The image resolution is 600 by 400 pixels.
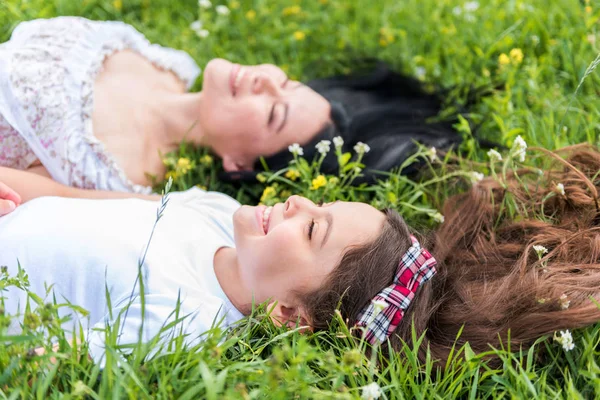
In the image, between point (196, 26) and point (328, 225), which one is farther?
point (196, 26)

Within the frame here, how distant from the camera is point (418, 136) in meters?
3.35

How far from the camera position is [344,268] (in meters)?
2.29

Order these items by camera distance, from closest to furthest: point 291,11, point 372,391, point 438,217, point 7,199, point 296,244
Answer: point 372,391 < point 296,244 < point 7,199 < point 438,217 < point 291,11

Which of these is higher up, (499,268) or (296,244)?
(296,244)

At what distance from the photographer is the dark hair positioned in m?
3.26

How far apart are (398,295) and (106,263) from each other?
1124mm

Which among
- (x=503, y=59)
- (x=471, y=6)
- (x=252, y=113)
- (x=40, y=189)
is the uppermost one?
(x=471, y=6)

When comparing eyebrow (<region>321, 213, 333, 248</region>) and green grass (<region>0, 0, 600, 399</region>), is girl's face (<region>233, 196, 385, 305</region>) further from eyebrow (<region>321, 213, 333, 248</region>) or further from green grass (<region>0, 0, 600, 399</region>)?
green grass (<region>0, 0, 600, 399</region>)

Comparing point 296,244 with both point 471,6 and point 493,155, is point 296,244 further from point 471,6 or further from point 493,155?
point 471,6

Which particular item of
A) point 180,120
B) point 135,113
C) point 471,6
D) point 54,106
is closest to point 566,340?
point 180,120

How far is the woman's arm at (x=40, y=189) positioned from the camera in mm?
2701

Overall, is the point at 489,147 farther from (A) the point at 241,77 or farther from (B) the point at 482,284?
(A) the point at 241,77

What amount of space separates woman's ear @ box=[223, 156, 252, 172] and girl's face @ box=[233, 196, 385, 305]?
98cm

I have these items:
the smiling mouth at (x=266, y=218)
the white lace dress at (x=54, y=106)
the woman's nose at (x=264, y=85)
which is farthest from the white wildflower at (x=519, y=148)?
the white lace dress at (x=54, y=106)
